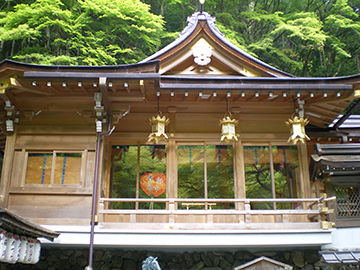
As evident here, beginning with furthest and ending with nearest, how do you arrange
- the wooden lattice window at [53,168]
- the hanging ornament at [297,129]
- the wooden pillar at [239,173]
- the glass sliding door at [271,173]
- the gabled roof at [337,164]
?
the glass sliding door at [271,173]
the wooden pillar at [239,173]
the hanging ornament at [297,129]
the wooden lattice window at [53,168]
the gabled roof at [337,164]

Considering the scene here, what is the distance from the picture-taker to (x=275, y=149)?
9375 millimetres

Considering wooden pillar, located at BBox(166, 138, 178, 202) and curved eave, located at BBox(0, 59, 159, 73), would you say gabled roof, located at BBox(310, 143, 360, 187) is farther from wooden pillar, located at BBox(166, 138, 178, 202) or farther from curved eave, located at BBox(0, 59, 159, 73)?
curved eave, located at BBox(0, 59, 159, 73)

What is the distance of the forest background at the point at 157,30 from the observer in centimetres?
1569

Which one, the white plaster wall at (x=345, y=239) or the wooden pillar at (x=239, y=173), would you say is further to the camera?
the wooden pillar at (x=239, y=173)

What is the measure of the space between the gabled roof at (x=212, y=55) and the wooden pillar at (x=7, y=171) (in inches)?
176

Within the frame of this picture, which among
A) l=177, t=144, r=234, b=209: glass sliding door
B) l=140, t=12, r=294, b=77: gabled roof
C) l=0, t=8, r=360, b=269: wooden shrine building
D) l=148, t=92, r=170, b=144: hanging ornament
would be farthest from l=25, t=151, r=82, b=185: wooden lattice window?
l=140, t=12, r=294, b=77: gabled roof

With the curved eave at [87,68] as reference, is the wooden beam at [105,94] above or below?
below

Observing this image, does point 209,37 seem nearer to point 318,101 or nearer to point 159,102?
point 159,102

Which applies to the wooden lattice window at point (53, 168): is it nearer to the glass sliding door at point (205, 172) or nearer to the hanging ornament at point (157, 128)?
the hanging ornament at point (157, 128)

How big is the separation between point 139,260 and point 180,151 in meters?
3.16

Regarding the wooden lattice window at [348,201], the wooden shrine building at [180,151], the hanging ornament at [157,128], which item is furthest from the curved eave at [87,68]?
the wooden lattice window at [348,201]

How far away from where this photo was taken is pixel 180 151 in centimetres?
913

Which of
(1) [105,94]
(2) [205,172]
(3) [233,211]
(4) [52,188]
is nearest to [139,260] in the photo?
(3) [233,211]

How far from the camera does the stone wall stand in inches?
305
